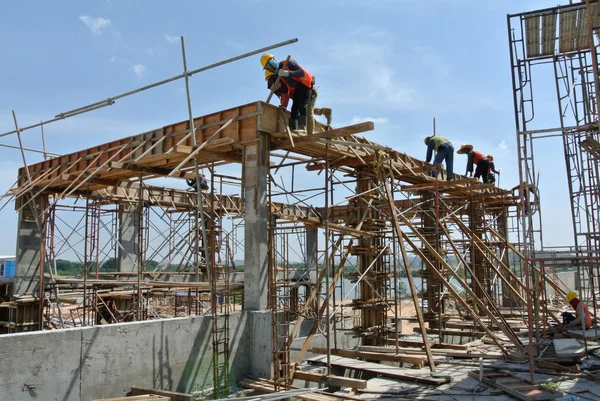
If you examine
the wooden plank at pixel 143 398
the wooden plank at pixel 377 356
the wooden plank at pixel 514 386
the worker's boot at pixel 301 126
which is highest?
the worker's boot at pixel 301 126

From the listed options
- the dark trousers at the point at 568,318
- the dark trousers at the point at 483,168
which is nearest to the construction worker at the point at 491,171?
the dark trousers at the point at 483,168

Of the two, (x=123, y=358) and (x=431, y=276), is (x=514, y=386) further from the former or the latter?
(x=431, y=276)

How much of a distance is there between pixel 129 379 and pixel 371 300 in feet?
25.1

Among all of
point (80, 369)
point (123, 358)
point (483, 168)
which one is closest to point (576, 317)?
point (483, 168)

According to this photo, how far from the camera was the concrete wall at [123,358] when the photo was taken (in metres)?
7.31

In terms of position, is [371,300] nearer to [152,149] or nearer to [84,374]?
[152,149]

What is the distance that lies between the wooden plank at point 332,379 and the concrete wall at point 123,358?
2.26ft

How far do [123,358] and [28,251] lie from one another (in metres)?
12.3

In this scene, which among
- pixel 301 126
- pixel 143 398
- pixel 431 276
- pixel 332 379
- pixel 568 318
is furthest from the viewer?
pixel 431 276

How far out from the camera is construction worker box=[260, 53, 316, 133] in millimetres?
10250

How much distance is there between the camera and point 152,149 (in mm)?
13078

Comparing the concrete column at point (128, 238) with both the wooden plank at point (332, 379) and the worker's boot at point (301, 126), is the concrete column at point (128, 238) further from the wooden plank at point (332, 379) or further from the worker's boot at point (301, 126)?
the wooden plank at point (332, 379)

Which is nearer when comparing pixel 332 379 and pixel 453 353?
pixel 332 379

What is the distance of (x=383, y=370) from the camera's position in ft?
34.0
